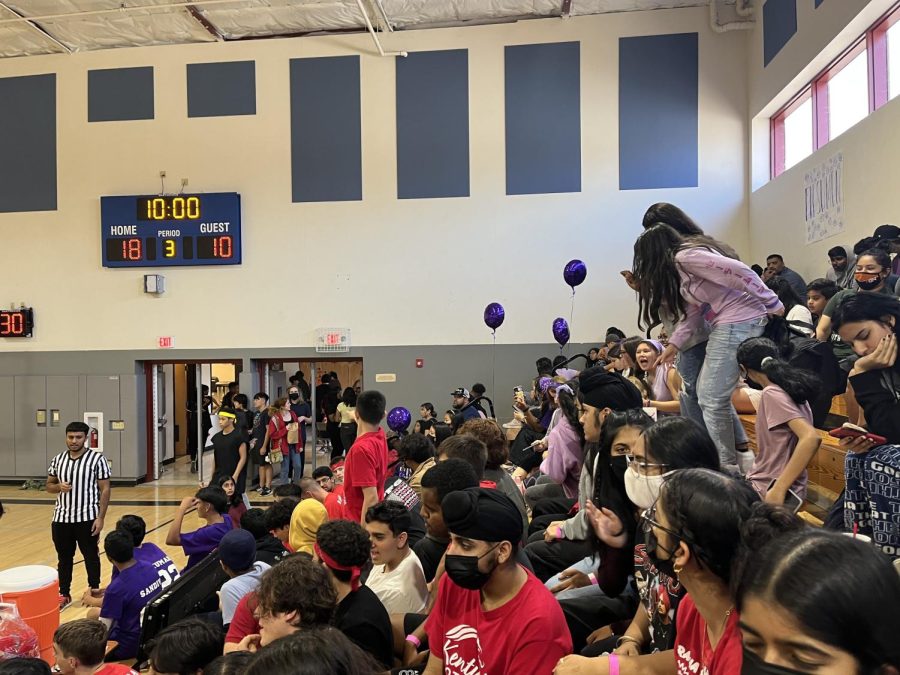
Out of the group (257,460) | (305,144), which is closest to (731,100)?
(305,144)

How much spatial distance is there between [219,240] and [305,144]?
2233 millimetres

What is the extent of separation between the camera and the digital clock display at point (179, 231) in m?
11.2

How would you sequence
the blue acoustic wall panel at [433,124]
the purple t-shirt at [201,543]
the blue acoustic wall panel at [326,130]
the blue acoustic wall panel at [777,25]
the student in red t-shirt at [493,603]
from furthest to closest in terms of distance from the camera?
the blue acoustic wall panel at [326,130] < the blue acoustic wall panel at [433,124] < the blue acoustic wall panel at [777,25] < the purple t-shirt at [201,543] < the student in red t-shirt at [493,603]

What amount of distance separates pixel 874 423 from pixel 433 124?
31.8 ft

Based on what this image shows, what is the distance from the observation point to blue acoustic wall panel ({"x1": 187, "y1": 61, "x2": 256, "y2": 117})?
11.3m

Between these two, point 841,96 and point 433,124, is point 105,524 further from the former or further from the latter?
point 841,96

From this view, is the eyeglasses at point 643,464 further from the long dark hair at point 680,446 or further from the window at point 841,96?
the window at point 841,96

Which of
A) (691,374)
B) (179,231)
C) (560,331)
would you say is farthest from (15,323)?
(691,374)

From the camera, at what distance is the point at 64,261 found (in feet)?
38.2

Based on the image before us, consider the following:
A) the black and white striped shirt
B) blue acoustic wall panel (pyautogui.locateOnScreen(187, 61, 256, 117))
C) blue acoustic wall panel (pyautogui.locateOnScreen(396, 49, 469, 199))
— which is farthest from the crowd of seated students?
blue acoustic wall panel (pyautogui.locateOnScreen(187, 61, 256, 117))

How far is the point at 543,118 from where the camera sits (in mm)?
10773

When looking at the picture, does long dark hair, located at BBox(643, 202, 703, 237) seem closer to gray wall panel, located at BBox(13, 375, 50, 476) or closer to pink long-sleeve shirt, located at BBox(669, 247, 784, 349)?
pink long-sleeve shirt, located at BBox(669, 247, 784, 349)

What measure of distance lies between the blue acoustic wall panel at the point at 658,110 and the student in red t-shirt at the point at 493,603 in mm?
9584

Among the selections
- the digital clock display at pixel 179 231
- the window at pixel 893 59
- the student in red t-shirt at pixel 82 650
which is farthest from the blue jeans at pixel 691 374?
the digital clock display at pixel 179 231
